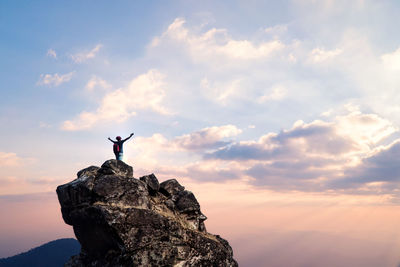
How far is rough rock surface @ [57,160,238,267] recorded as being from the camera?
26.0 m

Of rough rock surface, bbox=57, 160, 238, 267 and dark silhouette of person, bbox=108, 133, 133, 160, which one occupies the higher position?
dark silhouette of person, bbox=108, 133, 133, 160

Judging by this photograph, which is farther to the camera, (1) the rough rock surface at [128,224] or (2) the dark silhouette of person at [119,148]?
(2) the dark silhouette of person at [119,148]

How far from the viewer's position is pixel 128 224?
26562 mm

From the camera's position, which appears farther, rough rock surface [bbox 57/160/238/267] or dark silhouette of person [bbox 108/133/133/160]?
dark silhouette of person [bbox 108/133/133/160]

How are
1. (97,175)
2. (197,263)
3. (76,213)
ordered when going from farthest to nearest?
(97,175) → (76,213) → (197,263)

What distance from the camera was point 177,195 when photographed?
35.4m

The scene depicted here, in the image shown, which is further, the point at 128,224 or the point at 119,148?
the point at 119,148

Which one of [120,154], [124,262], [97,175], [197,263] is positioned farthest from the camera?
[120,154]

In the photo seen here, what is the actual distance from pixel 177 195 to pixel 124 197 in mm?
8274

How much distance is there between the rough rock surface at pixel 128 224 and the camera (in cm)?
2595

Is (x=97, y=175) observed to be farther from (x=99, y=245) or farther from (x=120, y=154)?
(x=99, y=245)

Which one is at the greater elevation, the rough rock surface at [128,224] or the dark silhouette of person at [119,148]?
the dark silhouette of person at [119,148]

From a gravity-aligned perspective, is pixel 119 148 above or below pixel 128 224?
above

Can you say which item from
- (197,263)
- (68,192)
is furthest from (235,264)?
(68,192)
